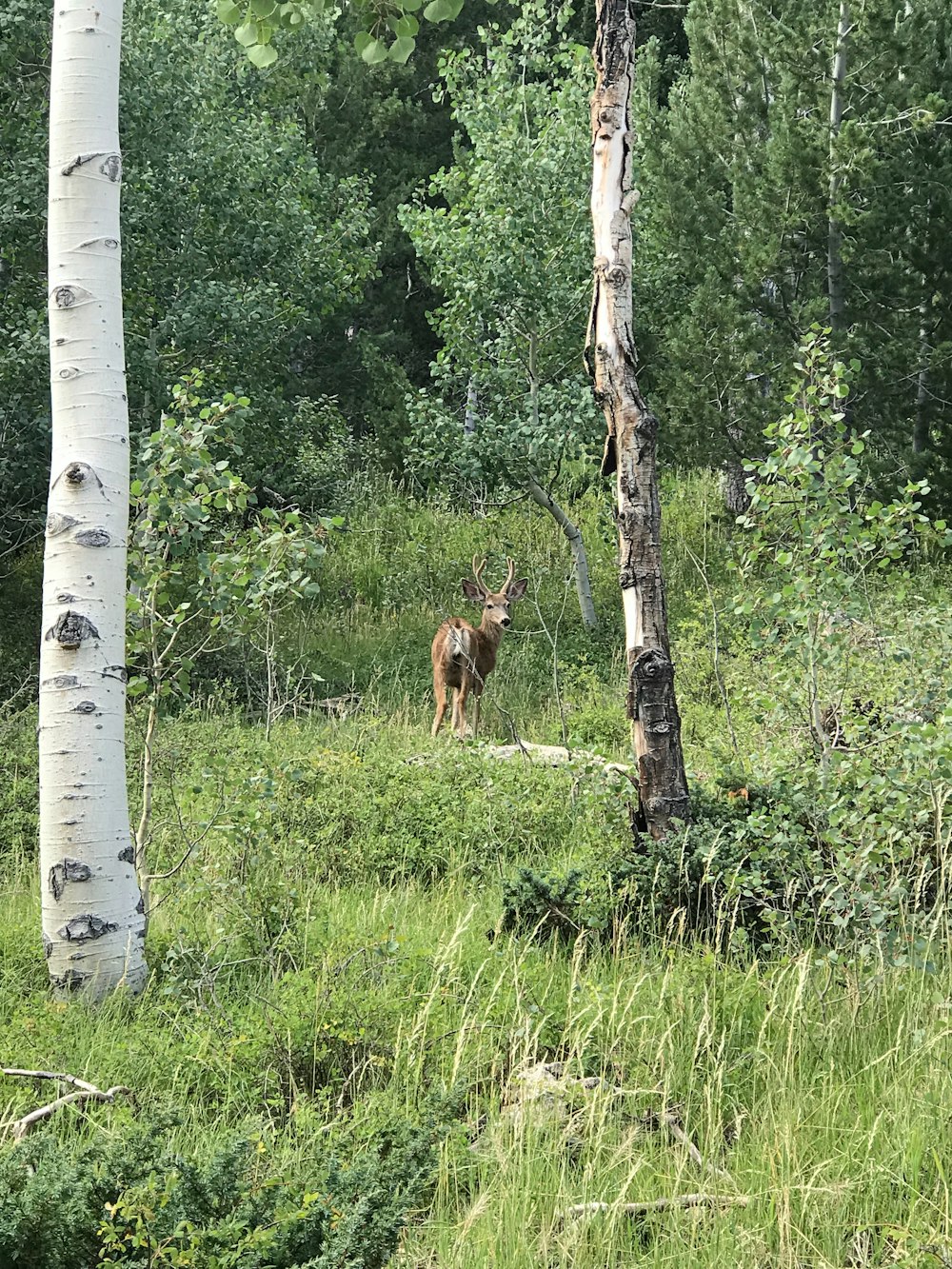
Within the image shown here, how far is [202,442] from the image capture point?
211 inches

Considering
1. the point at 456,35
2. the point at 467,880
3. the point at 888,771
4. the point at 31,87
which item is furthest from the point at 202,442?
the point at 456,35

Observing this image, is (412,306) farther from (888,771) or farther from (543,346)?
(888,771)

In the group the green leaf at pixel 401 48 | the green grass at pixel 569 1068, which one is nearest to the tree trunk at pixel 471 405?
A: the green leaf at pixel 401 48

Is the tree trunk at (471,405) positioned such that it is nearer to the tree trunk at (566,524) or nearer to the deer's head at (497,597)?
the tree trunk at (566,524)

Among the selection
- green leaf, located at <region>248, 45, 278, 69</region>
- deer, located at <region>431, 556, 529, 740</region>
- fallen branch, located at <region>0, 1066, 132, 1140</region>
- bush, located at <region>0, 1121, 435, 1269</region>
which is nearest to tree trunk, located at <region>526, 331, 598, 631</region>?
deer, located at <region>431, 556, 529, 740</region>

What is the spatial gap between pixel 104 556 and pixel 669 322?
12.8 meters

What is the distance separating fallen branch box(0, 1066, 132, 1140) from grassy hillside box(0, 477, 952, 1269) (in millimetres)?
47

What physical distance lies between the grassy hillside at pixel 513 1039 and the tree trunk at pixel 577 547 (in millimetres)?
7235

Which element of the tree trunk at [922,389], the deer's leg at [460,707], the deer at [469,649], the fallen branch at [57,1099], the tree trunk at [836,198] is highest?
the tree trunk at [836,198]

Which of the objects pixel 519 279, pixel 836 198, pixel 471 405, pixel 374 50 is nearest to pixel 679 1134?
pixel 374 50

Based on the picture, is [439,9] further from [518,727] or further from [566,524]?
[566,524]

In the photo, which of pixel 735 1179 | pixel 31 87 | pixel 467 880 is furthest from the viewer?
pixel 31 87

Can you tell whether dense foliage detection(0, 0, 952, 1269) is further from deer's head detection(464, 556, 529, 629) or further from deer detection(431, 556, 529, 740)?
deer's head detection(464, 556, 529, 629)

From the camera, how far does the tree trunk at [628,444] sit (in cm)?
530
